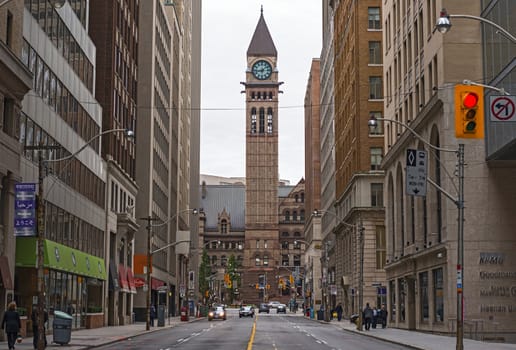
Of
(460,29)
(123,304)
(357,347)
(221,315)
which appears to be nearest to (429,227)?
(460,29)

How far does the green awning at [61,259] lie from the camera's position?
41219 millimetres

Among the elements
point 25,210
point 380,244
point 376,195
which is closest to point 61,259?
point 25,210

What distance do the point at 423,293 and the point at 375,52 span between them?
35.9 metres

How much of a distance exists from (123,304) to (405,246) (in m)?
24.2

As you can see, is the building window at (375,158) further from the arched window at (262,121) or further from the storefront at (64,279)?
the arched window at (262,121)

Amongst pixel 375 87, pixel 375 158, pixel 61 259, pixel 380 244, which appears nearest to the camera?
pixel 61 259

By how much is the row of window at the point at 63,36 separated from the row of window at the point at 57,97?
195 centimetres

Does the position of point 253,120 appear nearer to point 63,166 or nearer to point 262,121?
point 262,121

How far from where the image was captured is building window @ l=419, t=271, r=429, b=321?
52994mm

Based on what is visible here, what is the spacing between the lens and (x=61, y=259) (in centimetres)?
4784

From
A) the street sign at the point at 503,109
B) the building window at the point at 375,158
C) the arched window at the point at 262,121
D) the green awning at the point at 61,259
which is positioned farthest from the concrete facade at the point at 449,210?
the arched window at the point at 262,121

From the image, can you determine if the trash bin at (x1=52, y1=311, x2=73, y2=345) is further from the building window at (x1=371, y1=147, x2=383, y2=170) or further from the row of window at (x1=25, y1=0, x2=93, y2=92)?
the building window at (x1=371, y1=147, x2=383, y2=170)

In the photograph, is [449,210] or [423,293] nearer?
[449,210]

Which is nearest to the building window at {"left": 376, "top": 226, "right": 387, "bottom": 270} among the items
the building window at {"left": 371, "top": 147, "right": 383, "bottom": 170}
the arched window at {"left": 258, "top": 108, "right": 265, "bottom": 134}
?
the building window at {"left": 371, "top": 147, "right": 383, "bottom": 170}
